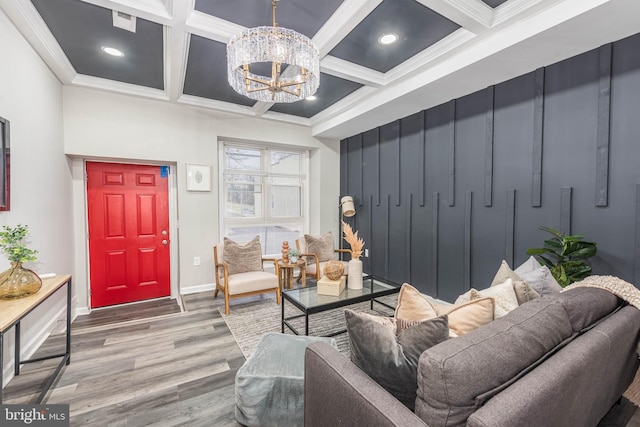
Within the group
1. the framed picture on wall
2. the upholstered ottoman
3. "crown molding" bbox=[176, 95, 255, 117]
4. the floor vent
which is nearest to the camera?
the upholstered ottoman

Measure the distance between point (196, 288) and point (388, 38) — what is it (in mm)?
3957

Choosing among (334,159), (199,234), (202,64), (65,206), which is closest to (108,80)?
(202,64)

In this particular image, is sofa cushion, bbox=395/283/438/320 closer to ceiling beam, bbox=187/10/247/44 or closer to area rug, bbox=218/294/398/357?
area rug, bbox=218/294/398/357

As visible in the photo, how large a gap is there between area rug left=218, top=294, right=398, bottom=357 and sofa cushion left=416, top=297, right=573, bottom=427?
1.59 m

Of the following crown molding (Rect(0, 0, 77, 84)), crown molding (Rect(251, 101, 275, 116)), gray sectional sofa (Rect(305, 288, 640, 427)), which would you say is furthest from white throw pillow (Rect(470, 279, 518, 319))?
crown molding (Rect(0, 0, 77, 84))

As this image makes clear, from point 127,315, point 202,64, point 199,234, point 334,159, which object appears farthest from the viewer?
point 334,159

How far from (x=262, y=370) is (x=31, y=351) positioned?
7.57ft

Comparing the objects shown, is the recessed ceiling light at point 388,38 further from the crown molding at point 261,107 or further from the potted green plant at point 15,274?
the potted green plant at point 15,274

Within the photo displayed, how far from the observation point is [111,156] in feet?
11.4

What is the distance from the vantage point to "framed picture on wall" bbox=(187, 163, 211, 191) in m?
3.98

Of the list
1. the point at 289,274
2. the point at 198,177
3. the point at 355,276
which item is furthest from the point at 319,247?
the point at 198,177

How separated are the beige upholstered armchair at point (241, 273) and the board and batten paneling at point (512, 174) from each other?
1970mm

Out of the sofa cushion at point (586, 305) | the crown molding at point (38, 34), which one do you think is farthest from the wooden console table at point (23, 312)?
the sofa cushion at point (586, 305)

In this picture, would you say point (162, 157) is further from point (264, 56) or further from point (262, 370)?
point (262, 370)
